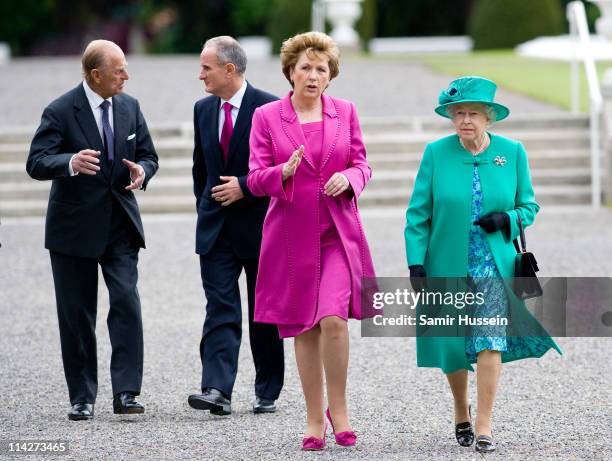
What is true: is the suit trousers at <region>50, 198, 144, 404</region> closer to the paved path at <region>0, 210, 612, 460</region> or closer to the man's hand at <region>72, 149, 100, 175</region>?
the paved path at <region>0, 210, 612, 460</region>

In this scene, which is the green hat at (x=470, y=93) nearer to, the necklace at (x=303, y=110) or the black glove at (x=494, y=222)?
the black glove at (x=494, y=222)

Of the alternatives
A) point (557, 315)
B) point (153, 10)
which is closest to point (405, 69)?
point (557, 315)

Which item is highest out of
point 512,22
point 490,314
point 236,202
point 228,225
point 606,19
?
point 512,22

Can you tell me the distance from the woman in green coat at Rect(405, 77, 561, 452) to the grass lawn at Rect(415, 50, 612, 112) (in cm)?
1131

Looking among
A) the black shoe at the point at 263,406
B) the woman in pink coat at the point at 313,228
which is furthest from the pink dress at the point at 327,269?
the black shoe at the point at 263,406

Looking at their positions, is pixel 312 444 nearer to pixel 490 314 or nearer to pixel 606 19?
pixel 490 314

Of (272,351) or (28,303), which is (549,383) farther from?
(28,303)

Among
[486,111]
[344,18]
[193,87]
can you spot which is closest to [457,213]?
[486,111]

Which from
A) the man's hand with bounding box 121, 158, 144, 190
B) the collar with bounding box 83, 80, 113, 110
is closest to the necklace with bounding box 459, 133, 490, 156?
the man's hand with bounding box 121, 158, 144, 190

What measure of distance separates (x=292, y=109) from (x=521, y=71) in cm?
1657

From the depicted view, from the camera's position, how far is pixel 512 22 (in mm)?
28734

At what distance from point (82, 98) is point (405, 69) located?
53.1 feet

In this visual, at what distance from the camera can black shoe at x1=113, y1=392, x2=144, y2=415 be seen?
6.48 m

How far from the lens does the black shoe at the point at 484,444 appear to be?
5668 millimetres
